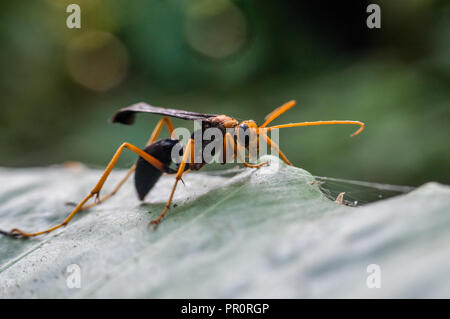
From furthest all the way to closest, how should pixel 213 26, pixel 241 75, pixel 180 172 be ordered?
1. pixel 213 26
2. pixel 241 75
3. pixel 180 172

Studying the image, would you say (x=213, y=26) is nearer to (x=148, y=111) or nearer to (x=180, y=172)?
(x=148, y=111)

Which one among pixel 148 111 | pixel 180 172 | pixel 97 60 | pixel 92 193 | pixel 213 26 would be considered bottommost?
pixel 92 193

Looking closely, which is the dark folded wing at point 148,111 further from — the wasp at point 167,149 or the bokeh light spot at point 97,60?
the bokeh light spot at point 97,60

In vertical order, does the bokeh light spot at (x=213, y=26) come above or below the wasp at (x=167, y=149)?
above

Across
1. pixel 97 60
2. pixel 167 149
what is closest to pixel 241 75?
pixel 97 60

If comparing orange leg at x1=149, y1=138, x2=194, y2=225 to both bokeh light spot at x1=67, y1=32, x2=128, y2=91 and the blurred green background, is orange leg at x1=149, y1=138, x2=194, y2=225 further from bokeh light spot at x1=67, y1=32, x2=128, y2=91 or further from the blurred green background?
bokeh light spot at x1=67, y1=32, x2=128, y2=91

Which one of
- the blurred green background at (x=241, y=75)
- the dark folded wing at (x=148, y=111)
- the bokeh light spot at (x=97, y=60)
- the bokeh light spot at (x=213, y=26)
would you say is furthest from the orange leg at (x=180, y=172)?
the bokeh light spot at (x=97, y=60)

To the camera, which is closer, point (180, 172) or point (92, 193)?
point (180, 172)
